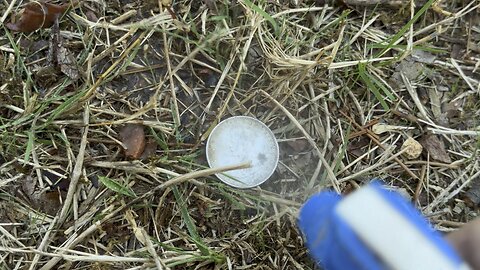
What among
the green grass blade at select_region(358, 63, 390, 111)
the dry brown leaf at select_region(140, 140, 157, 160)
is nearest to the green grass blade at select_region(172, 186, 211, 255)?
the dry brown leaf at select_region(140, 140, 157, 160)

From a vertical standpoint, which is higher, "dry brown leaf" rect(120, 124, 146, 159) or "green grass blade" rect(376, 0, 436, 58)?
"green grass blade" rect(376, 0, 436, 58)

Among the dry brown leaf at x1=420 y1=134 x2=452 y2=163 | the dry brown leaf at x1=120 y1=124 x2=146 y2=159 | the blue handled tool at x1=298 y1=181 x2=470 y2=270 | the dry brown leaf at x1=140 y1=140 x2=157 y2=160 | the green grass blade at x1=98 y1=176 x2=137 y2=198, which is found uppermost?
the blue handled tool at x1=298 y1=181 x2=470 y2=270

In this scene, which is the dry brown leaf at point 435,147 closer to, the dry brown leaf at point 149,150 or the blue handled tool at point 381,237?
the dry brown leaf at point 149,150

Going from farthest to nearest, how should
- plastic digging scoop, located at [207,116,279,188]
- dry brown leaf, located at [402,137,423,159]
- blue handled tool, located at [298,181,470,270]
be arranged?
dry brown leaf, located at [402,137,423,159] → plastic digging scoop, located at [207,116,279,188] → blue handled tool, located at [298,181,470,270]

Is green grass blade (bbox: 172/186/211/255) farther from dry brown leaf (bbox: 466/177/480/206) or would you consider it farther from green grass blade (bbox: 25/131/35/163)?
dry brown leaf (bbox: 466/177/480/206)

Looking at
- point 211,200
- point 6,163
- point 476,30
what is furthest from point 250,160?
point 476,30

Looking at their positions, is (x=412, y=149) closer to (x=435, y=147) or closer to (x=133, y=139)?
(x=435, y=147)

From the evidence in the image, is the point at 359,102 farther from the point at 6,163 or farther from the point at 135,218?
the point at 6,163

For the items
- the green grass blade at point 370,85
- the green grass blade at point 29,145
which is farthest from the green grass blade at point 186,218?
the green grass blade at point 370,85
